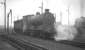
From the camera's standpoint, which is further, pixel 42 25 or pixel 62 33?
pixel 42 25

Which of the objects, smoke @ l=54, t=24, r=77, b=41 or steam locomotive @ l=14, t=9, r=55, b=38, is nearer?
smoke @ l=54, t=24, r=77, b=41

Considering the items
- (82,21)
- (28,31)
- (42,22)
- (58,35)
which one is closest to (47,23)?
(42,22)

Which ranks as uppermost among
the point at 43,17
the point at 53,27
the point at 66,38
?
the point at 43,17

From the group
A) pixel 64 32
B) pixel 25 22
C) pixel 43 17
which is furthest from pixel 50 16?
pixel 25 22

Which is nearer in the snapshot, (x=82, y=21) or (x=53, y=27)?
(x=53, y=27)

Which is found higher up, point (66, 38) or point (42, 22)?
point (42, 22)

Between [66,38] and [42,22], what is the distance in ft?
13.4

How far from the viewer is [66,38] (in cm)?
1523

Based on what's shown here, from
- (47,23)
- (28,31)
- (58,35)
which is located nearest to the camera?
(58,35)

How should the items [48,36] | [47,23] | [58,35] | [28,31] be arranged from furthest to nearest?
[28,31] < [47,23] < [48,36] < [58,35]

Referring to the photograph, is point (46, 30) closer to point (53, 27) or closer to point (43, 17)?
point (53, 27)

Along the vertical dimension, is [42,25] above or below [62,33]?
above

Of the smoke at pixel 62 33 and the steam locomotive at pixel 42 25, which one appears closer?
the smoke at pixel 62 33

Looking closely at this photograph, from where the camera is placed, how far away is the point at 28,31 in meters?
21.1
